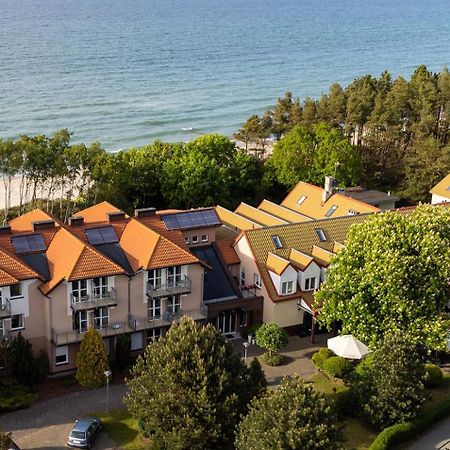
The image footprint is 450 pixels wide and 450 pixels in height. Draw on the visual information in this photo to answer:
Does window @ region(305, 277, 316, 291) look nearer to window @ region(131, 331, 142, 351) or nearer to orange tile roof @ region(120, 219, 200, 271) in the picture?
orange tile roof @ region(120, 219, 200, 271)

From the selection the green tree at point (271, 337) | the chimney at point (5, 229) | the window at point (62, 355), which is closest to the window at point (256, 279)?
the green tree at point (271, 337)

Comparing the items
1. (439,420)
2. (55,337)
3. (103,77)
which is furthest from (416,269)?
(103,77)

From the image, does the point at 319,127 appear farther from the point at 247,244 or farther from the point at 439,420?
the point at 439,420

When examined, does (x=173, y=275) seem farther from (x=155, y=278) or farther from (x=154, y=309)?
(x=154, y=309)

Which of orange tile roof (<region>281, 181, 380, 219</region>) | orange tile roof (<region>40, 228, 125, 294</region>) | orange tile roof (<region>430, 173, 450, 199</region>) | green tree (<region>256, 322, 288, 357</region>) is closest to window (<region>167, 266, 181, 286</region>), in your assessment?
orange tile roof (<region>40, 228, 125, 294</region>)

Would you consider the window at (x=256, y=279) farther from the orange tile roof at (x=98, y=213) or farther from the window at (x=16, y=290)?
the window at (x=16, y=290)

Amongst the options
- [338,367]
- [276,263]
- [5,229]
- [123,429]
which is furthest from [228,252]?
[123,429]
